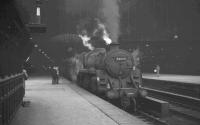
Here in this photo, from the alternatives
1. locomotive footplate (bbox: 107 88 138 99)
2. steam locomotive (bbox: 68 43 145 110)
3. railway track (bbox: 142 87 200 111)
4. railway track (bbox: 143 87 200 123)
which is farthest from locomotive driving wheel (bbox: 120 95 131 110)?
railway track (bbox: 142 87 200 111)

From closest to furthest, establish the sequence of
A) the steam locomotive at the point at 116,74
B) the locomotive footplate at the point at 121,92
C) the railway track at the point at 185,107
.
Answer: the railway track at the point at 185,107 → the locomotive footplate at the point at 121,92 → the steam locomotive at the point at 116,74

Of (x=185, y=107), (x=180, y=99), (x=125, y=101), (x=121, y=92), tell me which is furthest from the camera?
(x=180, y=99)

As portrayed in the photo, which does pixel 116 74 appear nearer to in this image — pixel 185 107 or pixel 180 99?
pixel 185 107

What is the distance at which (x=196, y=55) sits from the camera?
152ft

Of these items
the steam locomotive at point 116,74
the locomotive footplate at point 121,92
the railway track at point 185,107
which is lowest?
the railway track at point 185,107

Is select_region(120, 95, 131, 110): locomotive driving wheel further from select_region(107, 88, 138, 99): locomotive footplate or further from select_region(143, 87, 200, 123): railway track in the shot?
select_region(143, 87, 200, 123): railway track

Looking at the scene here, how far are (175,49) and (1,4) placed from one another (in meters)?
46.5

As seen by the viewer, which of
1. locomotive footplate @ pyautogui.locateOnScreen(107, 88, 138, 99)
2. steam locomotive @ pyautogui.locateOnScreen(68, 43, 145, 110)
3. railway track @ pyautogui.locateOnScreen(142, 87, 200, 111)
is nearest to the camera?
locomotive footplate @ pyautogui.locateOnScreen(107, 88, 138, 99)

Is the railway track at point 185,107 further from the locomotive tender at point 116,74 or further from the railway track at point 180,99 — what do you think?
the locomotive tender at point 116,74

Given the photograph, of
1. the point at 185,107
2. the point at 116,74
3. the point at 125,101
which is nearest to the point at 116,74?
the point at 116,74

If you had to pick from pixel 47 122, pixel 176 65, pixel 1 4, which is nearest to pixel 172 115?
pixel 47 122

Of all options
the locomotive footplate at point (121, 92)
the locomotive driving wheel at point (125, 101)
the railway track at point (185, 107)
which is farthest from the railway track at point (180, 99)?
the locomotive driving wheel at point (125, 101)

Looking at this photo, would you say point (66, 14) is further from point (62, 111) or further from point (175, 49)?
point (62, 111)

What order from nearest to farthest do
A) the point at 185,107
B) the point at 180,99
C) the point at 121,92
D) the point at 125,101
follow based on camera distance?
the point at 125,101, the point at 121,92, the point at 185,107, the point at 180,99
